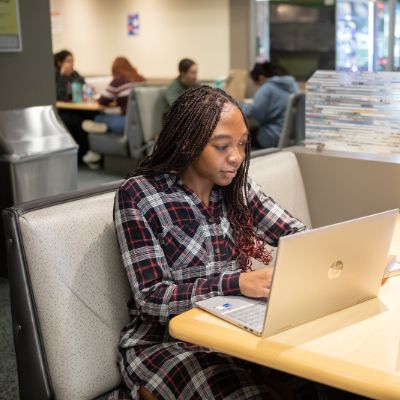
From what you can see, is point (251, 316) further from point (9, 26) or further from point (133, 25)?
point (133, 25)

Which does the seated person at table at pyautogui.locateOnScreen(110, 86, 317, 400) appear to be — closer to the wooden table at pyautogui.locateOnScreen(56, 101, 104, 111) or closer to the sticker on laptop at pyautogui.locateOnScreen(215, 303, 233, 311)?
the sticker on laptop at pyautogui.locateOnScreen(215, 303, 233, 311)

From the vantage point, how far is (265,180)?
2.38 m

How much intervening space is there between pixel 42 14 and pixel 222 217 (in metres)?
2.40

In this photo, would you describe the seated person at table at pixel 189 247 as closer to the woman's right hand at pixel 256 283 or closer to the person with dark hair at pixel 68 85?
the woman's right hand at pixel 256 283

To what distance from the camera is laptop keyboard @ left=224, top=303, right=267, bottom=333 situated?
136cm

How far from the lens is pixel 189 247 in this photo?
67.2 inches

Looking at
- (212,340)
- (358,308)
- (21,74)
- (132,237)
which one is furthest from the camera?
(21,74)

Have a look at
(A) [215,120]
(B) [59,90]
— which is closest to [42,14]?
(A) [215,120]

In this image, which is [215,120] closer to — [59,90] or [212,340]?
[212,340]

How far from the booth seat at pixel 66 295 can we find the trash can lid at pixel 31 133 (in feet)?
6.28

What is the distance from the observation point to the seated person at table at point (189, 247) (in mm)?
1566

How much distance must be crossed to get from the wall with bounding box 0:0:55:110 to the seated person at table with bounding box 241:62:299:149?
228 centimetres

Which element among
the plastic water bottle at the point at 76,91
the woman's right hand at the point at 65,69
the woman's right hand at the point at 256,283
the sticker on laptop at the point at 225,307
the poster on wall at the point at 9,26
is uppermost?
the poster on wall at the point at 9,26

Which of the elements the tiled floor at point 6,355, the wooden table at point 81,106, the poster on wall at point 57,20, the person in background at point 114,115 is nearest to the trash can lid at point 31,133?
the tiled floor at point 6,355
